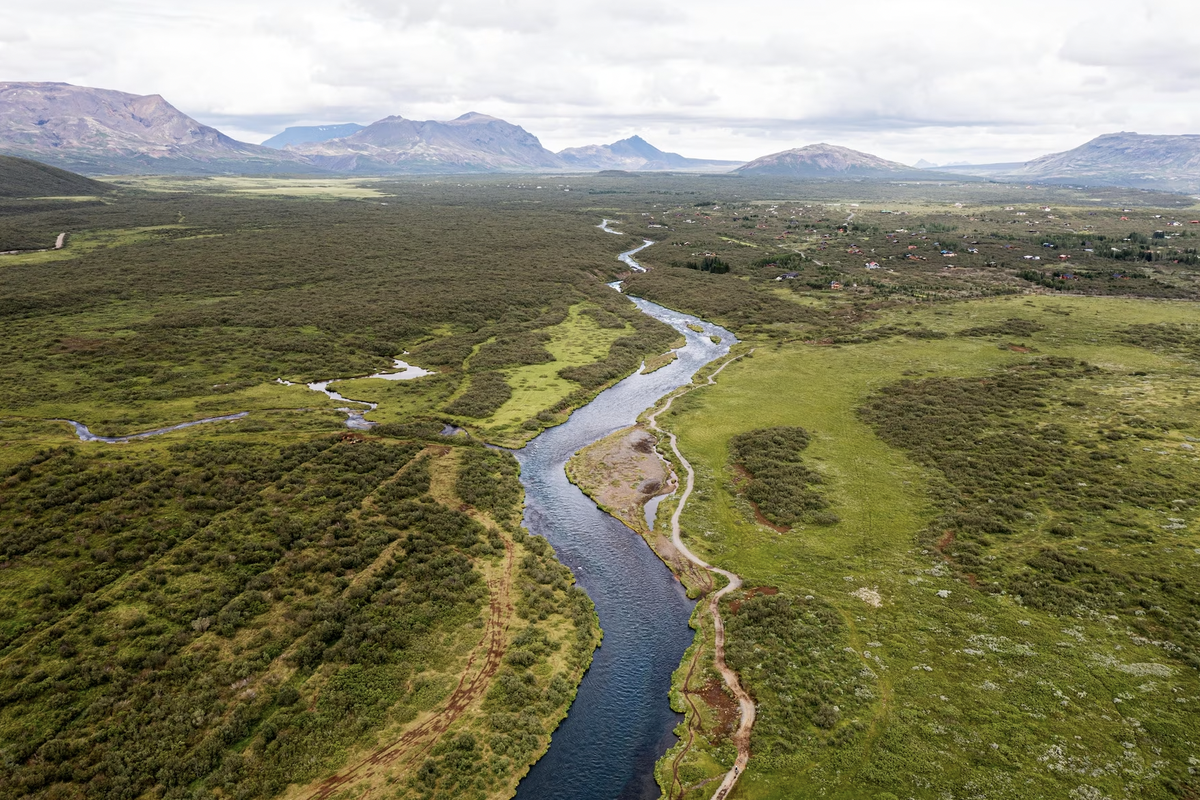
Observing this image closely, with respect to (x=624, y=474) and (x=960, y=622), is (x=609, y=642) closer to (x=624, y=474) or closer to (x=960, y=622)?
(x=624, y=474)

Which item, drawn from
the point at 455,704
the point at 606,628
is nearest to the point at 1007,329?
the point at 606,628

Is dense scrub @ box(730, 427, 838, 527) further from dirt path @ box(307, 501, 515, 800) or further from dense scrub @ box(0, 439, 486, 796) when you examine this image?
dense scrub @ box(0, 439, 486, 796)

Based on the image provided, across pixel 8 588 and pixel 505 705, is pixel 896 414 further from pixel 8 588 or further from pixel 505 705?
pixel 8 588

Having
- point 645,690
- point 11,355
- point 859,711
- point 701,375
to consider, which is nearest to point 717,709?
point 645,690

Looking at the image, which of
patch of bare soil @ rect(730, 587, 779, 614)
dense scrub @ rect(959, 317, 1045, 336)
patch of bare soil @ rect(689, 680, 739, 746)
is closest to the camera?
patch of bare soil @ rect(689, 680, 739, 746)

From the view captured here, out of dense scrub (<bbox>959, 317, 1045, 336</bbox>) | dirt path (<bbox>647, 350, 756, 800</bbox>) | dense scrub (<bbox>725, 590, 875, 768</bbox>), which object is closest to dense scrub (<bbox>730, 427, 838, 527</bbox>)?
dirt path (<bbox>647, 350, 756, 800</bbox>)

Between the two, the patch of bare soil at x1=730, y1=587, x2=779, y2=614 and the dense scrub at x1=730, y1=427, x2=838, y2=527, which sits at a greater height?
the dense scrub at x1=730, y1=427, x2=838, y2=527
